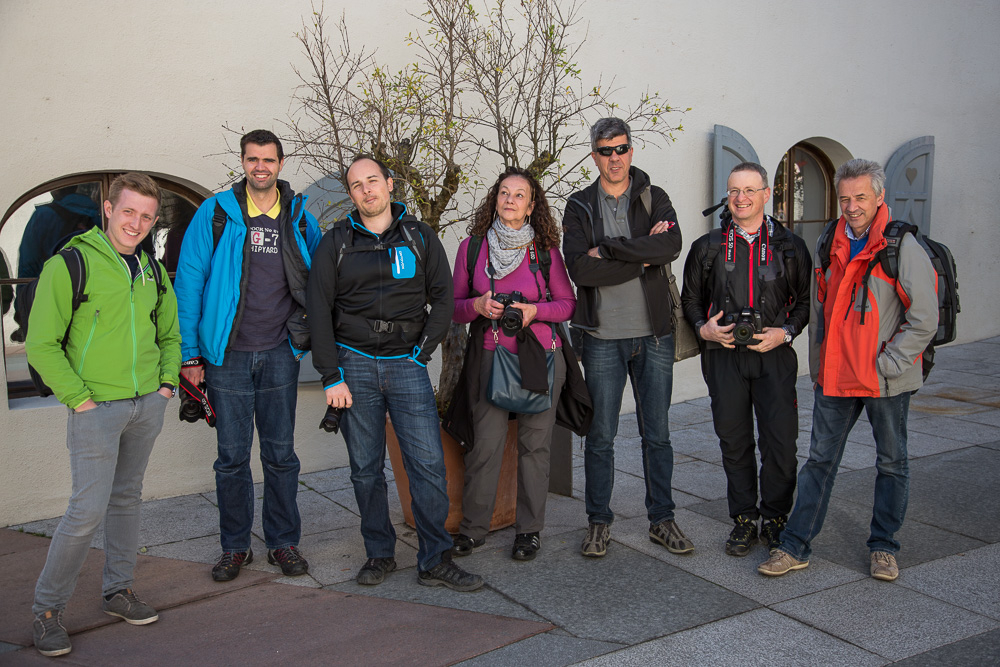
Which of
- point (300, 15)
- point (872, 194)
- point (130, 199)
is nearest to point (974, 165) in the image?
point (872, 194)

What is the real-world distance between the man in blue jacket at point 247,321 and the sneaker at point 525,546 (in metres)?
1.00

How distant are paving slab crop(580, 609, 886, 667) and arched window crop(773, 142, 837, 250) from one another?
6.14m

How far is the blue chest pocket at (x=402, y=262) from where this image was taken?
381 cm

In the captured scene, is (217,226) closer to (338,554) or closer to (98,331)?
(98,331)

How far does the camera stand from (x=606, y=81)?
23.2ft

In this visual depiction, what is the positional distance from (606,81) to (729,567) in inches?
171

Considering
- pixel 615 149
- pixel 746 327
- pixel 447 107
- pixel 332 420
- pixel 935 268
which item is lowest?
pixel 332 420

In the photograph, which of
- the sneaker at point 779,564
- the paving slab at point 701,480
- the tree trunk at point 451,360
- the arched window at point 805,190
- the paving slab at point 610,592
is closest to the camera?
the paving slab at point 610,592

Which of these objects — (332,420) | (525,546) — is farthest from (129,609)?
(525,546)

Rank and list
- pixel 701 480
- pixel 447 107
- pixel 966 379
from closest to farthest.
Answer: pixel 701 480 → pixel 447 107 → pixel 966 379

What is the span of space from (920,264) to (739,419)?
3.50 feet

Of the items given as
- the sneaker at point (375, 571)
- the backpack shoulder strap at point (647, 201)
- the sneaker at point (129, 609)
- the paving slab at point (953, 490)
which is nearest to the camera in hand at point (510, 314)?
the backpack shoulder strap at point (647, 201)

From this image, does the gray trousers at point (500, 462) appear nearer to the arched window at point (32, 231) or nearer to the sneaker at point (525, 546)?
the sneaker at point (525, 546)

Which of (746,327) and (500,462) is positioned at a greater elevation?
(746,327)
